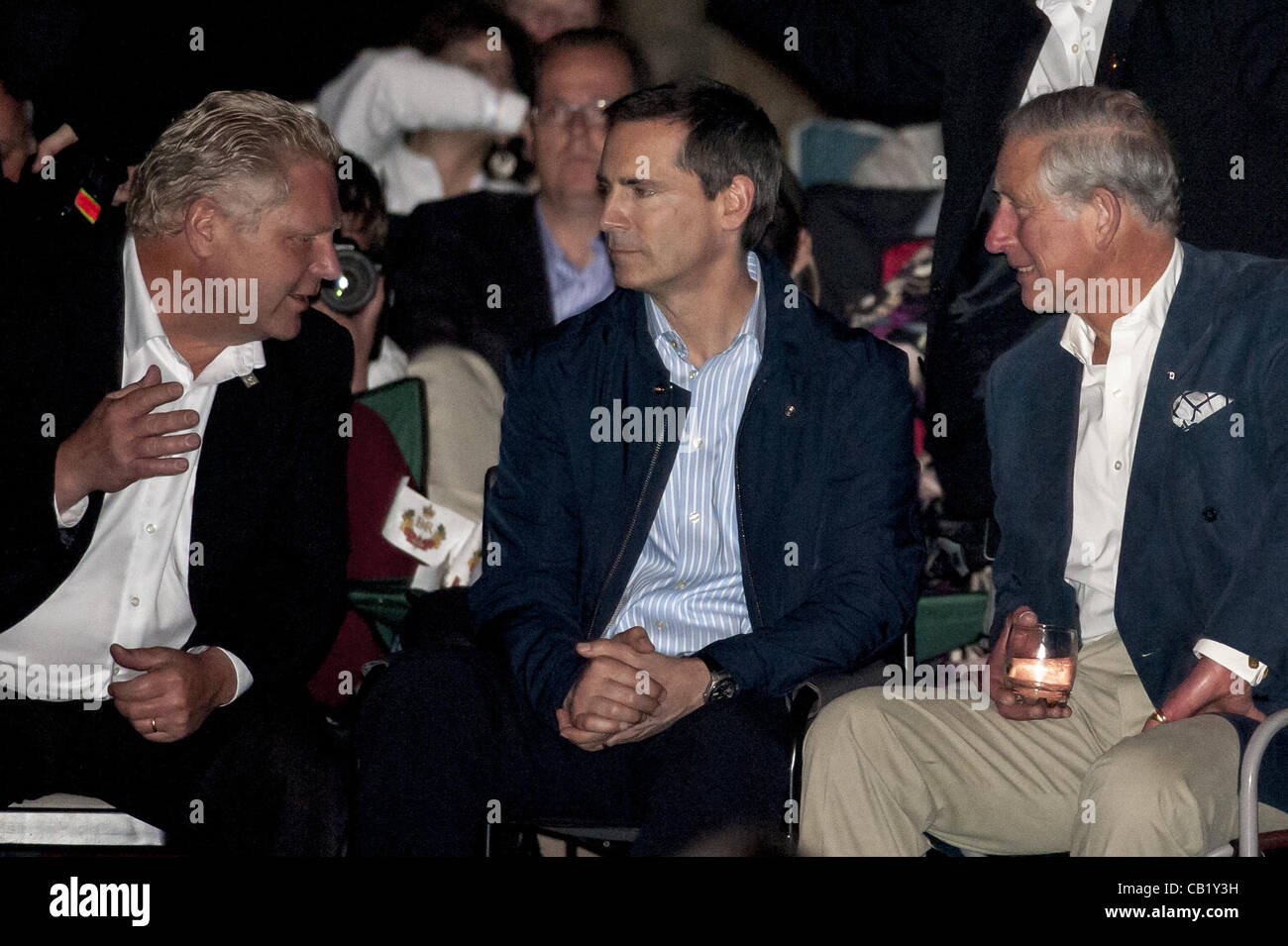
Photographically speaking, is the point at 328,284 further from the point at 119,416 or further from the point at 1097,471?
the point at 1097,471

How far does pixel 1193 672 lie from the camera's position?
2496 millimetres

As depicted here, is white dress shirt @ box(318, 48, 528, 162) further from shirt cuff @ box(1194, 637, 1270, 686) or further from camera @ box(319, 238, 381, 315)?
shirt cuff @ box(1194, 637, 1270, 686)

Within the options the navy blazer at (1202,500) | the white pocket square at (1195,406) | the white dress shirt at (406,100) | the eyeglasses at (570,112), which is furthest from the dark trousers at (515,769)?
the white dress shirt at (406,100)

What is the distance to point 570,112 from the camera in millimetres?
4695

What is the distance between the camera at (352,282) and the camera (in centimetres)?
413

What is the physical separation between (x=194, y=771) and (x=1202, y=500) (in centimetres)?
197

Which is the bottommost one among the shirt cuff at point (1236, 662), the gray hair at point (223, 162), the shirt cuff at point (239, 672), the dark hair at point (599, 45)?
the shirt cuff at point (239, 672)

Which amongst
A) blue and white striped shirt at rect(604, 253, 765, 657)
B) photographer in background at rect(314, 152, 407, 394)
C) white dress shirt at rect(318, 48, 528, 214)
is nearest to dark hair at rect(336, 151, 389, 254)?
photographer in background at rect(314, 152, 407, 394)

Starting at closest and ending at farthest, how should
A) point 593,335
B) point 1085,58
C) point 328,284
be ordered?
1. point 593,335
2. point 1085,58
3. point 328,284

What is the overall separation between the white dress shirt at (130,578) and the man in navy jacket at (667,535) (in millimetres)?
510

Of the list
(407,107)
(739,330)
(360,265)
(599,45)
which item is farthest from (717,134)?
(407,107)

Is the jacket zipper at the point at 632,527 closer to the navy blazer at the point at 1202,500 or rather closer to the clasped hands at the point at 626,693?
the clasped hands at the point at 626,693
